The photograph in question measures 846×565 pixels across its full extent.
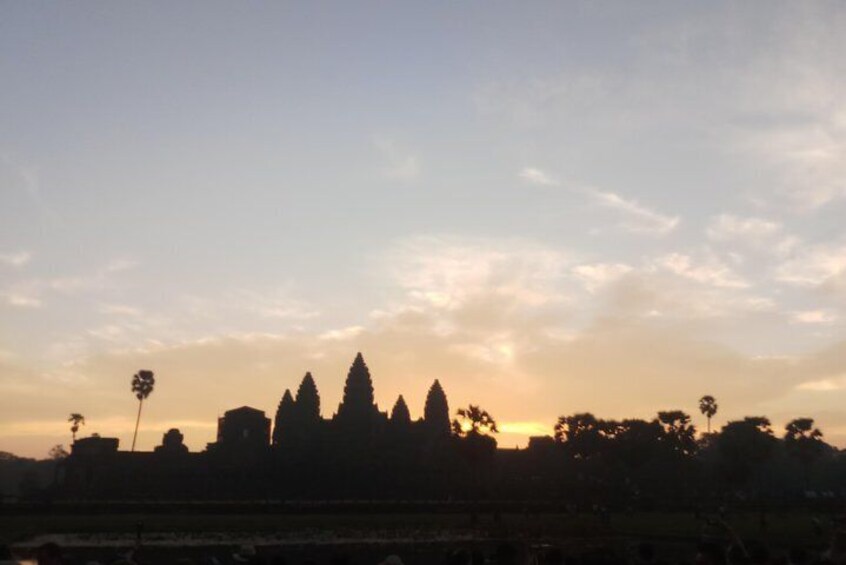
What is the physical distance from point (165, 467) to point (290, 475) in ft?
38.8

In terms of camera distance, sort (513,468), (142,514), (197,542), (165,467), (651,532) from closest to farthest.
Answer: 1. (197,542)
2. (651,532)
3. (142,514)
4. (165,467)
5. (513,468)

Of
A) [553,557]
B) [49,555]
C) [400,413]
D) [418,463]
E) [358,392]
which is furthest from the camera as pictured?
[400,413]

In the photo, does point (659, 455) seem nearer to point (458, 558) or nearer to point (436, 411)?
point (436, 411)

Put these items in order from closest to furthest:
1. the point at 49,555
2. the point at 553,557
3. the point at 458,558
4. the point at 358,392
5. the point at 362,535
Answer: the point at 49,555 < the point at 458,558 < the point at 553,557 < the point at 362,535 < the point at 358,392

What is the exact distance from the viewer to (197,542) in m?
36.1

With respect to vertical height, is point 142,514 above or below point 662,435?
below

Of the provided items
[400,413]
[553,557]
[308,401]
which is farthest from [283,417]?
[553,557]

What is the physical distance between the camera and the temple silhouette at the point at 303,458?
70.7 meters

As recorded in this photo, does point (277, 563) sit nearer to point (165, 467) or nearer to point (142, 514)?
point (142, 514)

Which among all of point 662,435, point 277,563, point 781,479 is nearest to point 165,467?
point 662,435

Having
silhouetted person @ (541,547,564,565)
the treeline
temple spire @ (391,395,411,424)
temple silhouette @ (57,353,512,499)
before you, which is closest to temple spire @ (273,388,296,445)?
temple silhouette @ (57,353,512,499)

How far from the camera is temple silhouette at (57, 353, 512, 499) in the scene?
70.7 meters

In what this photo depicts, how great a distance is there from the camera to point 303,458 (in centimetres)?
7925

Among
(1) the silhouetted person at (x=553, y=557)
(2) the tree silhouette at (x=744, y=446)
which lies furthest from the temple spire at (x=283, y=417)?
(1) the silhouetted person at (x=553, y=557)
